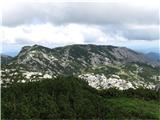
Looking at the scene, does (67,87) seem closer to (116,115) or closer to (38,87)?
(38,87)

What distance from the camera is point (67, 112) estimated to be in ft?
329

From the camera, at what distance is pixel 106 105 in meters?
109

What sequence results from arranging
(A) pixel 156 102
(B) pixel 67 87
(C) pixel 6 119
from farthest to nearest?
(A) pixel 156 102 < (B) pixel 67 87 < (C) pixel 6 119

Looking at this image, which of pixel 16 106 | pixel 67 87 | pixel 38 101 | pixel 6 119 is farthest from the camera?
pixel 67 87

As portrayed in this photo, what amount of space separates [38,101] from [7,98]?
10181mm

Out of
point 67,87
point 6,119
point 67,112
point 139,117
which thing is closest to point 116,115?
point 139,117

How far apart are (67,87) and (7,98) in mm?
20293

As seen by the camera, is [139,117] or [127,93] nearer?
[139,117]

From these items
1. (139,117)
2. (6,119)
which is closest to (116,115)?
(139,117)

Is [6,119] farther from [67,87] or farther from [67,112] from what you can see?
[67,87]

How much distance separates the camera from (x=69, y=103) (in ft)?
352

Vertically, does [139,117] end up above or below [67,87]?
below

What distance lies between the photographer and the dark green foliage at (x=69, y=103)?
98.9 meters

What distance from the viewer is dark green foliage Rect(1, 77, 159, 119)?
98.9 m
